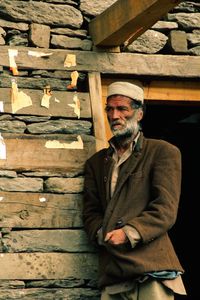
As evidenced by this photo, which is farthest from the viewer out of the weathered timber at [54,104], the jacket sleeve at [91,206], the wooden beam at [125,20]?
the weathered timber at [54,104]

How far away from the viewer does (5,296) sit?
17.9ft

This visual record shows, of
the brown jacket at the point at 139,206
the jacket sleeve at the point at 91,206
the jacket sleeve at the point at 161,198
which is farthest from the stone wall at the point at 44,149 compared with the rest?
the jacket sleeve at the point at 161,198

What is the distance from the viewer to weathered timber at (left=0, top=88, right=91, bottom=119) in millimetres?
5715

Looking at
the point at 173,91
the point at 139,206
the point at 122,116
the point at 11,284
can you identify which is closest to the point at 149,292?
the point at 139,206

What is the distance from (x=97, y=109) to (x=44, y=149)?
20.4 inches

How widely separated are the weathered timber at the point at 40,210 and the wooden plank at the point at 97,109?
18.2 inches

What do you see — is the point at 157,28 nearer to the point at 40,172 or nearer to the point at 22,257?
the point at 40,172

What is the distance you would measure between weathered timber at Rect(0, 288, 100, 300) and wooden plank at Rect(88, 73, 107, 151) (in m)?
1.05

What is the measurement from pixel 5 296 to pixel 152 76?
1.99 metres

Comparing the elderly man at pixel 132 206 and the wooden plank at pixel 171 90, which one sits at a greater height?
the wooden plank at pixel 171 90

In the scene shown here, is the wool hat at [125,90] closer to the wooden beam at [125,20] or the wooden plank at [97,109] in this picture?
the wooden plank at [97,109]

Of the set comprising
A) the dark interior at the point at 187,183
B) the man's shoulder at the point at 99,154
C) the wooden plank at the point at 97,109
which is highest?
the wooden plank at the point at 97,109

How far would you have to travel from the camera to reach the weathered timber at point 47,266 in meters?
5.48

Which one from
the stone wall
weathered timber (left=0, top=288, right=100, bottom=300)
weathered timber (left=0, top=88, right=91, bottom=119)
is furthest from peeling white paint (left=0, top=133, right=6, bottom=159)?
weathered timber (left=0, top=288, right=100, bottom=300)
